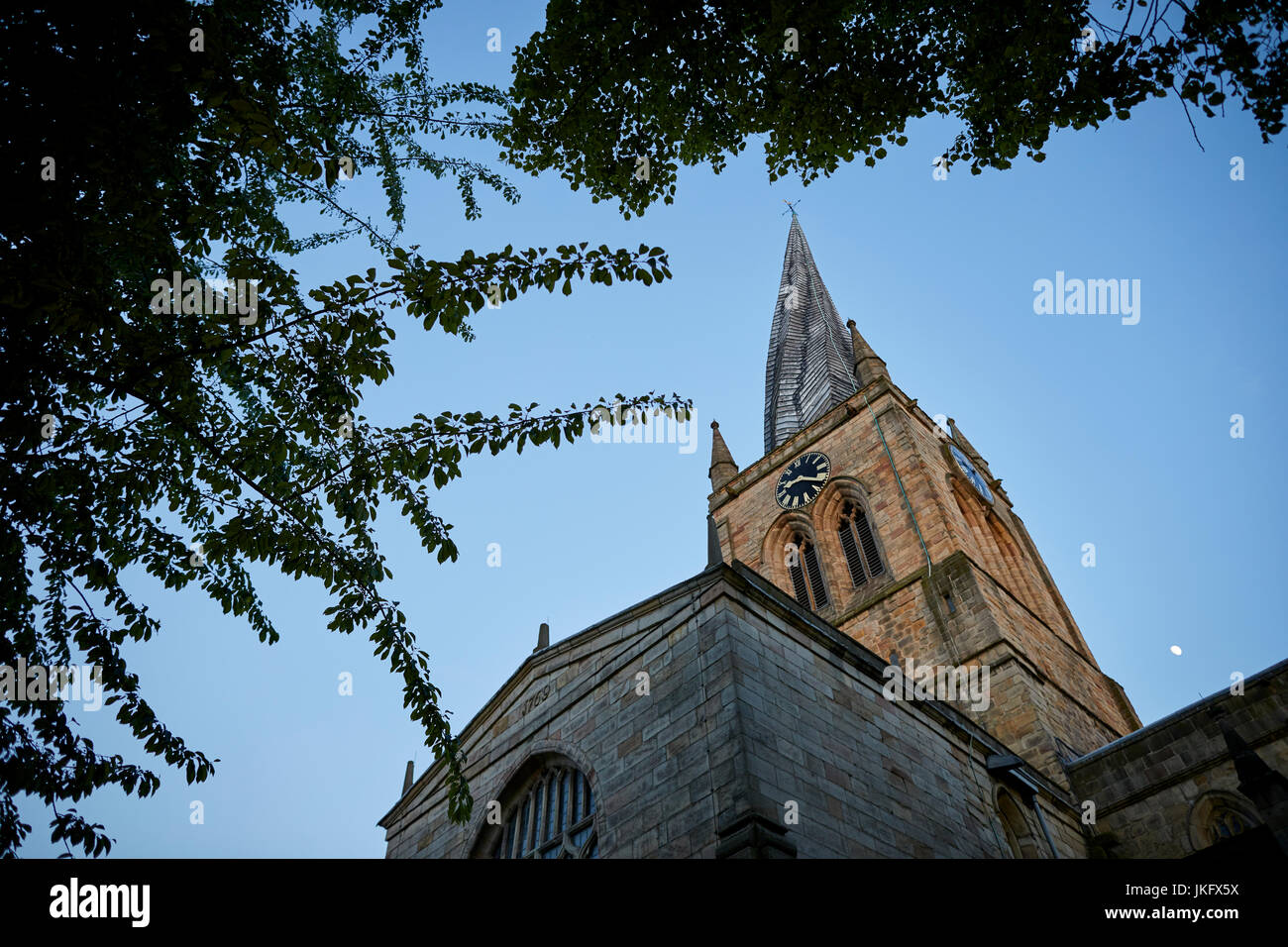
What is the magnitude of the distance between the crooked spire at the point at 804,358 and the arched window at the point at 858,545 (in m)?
7.56

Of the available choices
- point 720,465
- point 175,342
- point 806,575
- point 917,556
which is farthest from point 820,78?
point 720,465

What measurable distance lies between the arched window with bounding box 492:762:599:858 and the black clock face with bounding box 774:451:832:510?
18.3 m

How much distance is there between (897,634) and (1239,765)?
11170 millimetres

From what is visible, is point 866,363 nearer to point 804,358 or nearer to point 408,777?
point 804,358

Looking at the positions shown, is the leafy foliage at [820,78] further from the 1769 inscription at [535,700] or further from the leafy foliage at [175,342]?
the 1769 inscription at [535,700]

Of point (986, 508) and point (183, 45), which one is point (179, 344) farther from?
point (986, 508)

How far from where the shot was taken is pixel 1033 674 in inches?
742

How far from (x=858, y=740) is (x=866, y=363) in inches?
947

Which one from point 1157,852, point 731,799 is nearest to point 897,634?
point 1157,852

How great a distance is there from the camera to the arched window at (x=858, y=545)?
24703 mm

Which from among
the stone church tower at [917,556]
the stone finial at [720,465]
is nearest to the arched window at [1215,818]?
the stone church tower at [917,556]

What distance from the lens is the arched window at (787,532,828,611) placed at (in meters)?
25.5

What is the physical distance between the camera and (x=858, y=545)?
25625 millimetres

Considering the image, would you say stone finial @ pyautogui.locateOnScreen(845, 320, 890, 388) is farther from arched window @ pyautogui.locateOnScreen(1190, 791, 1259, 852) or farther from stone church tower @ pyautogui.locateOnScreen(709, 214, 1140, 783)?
arched window @ pyautogui.locateOnScreen(1190, 791, 1259, 852)
